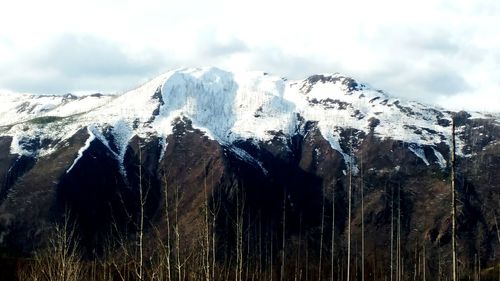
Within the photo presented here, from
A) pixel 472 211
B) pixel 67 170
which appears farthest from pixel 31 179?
pixel 472 211

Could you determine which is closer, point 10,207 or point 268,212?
point 10,207

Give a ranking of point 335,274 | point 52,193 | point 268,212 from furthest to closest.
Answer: point 268,212, point 52,193, point 335,274

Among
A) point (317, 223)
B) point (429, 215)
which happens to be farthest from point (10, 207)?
point (429, 215)

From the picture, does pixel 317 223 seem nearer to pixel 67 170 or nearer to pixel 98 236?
pixel 98 236

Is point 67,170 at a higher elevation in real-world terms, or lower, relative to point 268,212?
higher

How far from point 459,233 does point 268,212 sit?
54135 mm

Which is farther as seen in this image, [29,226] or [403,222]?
[403,222]

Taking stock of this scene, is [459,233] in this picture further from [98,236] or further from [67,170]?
[67,170]

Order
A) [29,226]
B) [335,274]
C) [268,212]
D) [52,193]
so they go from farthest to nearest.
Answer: [268,212] → [52,193] → [29,226] → [335,274]

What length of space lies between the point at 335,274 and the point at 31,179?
11072 centimetres

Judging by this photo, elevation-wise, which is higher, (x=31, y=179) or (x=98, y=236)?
(x=31, y=179)

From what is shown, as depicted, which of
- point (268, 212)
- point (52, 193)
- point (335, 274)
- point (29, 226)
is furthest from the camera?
point (268, 212)

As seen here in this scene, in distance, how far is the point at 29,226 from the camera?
173 m

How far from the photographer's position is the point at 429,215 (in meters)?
196
